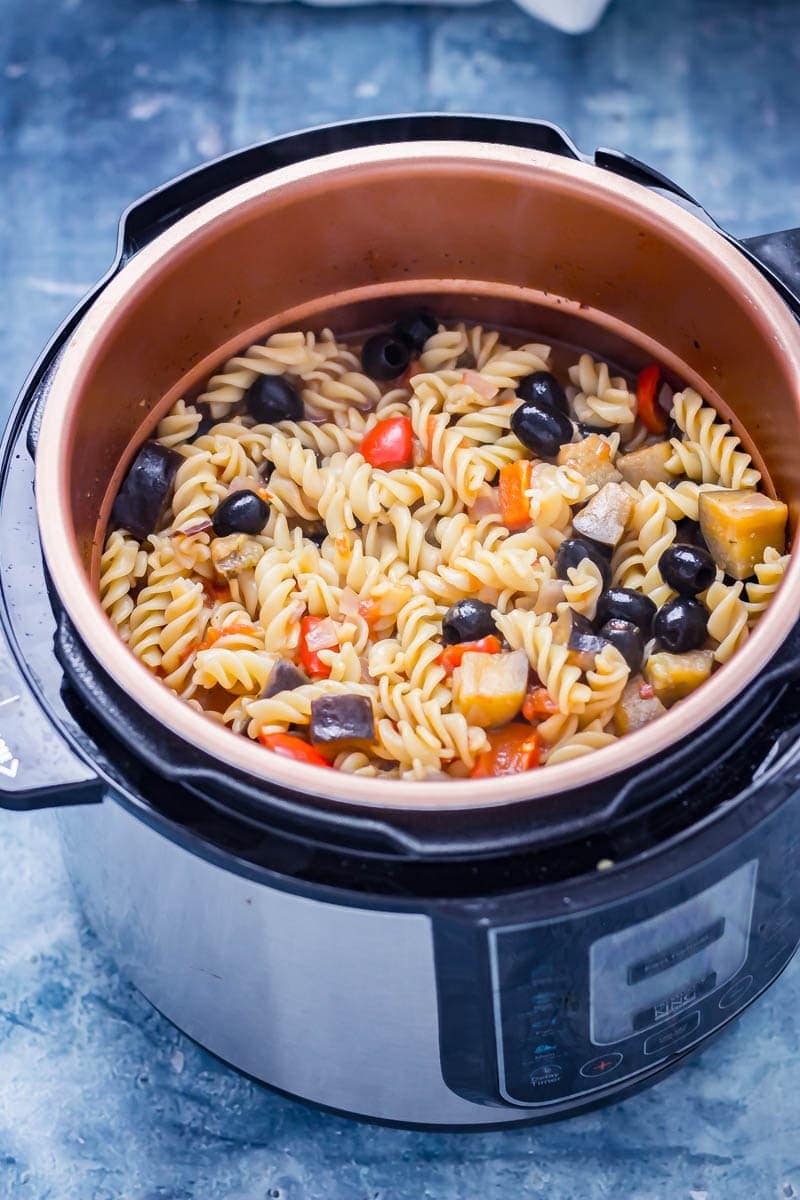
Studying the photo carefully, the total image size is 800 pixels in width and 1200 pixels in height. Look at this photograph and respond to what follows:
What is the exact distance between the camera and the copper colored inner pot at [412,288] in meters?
2.01

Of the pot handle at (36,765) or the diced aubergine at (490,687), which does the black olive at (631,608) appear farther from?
the pot handle at (36,765)

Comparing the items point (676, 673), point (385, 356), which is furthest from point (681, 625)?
point (385, 356)

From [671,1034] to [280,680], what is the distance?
78 cm

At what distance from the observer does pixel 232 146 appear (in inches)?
130

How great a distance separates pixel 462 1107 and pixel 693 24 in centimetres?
269

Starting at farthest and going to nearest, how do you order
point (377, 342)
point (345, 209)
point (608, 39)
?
point (608, 39) < point (377, 342) < point (345, 209)

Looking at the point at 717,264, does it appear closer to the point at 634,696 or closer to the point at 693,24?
the point at 634,696

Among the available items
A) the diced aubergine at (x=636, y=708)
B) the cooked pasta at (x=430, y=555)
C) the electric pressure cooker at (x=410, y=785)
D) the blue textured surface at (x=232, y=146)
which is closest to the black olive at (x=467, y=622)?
the cooked pasta at (x=430, y=555)

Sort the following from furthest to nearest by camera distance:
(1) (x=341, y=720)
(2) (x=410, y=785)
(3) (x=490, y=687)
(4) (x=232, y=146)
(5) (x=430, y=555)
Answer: (4) (x=232, y=146) < (5) (x=430, y=555) < (3) (x=490, y=687) < (1) (x=341, y=720) < (2) (x=410, y=785)

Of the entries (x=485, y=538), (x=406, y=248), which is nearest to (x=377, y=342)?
(x=406, y=248)

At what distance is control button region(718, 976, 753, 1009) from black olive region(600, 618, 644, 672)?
489mm

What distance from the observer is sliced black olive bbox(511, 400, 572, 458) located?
7.48 feet

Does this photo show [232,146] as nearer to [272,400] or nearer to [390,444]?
[272,400]

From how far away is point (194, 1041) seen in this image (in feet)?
7.61
